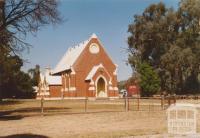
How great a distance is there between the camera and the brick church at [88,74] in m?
78.0

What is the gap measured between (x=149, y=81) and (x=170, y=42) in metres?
11.8

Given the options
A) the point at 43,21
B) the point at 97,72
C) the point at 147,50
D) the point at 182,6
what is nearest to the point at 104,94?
the point at 97,72

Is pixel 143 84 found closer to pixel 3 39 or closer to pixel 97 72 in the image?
pixel 97 72

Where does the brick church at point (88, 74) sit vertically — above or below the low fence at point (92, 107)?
above

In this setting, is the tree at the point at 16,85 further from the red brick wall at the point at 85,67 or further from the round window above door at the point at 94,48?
the round window above door at the point at 94,48

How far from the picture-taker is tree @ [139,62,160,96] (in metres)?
72.8

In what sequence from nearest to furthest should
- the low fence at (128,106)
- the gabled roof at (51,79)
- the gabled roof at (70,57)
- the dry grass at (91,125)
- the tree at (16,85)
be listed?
the dry grass at (91,125) < the low fence at (128,106) < the tree at (16,85) < the gabled roof at (70,57) < the gabled roof at (51,79)

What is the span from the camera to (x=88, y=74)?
8125cm

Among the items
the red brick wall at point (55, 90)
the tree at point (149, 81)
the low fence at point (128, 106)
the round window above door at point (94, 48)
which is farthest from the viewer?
the red brick wall at point (55, 90)

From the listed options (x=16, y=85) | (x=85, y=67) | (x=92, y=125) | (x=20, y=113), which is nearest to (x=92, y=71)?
(x=85, y=67)

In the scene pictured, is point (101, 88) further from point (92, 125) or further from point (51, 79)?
point (92, 125)

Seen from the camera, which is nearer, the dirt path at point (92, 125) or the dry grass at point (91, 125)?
the dry grass at point (91, 125)

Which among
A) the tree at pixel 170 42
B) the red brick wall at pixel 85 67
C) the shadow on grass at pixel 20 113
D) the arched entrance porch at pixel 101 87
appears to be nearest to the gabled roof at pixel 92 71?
the red brick wall at pixel 85 67

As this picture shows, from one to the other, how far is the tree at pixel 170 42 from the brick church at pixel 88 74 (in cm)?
647
